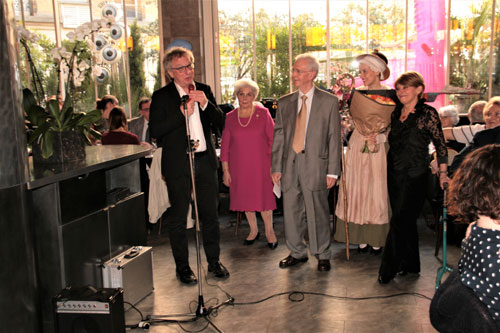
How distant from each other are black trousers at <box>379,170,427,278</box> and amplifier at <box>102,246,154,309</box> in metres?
1.86

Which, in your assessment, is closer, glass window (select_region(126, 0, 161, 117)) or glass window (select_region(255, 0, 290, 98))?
glass window (select_region(126, 0, 161, 117))

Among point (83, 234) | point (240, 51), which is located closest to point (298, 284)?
point (83, 234)

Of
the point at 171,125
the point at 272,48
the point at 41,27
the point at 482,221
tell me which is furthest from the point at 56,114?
the point at 272,48

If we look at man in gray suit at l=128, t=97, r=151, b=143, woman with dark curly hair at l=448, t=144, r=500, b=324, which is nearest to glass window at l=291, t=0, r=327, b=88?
man in gray suit at l=128, t=97, r=151, b=143

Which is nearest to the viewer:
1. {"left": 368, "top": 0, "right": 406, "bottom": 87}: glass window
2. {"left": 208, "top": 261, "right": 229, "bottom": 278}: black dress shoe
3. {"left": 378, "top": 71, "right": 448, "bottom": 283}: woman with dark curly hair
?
{"left": 378, "top": 71, "right": 448, "bottom": 283}: woman with dark curly hair

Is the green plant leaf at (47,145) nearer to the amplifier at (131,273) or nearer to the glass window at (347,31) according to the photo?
the amplifier at (131,273)

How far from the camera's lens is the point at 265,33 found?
10930mm

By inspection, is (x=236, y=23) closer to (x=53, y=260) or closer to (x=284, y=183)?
(x=284, y=183)

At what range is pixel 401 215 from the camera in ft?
14.0

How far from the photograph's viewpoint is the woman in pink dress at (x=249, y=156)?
5312 mm

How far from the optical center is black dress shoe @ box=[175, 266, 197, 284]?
4469 millimetres

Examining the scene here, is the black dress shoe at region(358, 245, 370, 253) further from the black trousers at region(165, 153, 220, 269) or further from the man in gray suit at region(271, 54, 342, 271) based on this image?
the black trousers at region(165, 153, 220, 269)

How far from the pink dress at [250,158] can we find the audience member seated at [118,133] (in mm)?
1094

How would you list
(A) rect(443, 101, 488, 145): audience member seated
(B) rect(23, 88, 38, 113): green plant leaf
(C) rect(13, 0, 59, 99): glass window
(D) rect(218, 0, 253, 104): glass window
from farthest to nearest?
1. (D) rect(218, 0, 253, 104): glass window
2. (C) rect(13, 0, 59, 99): glass window
3. (A) rect(443, 101, 488, 145): audience member seated
4. (B) rect(23, 88, 38, 113): green plant leaf
